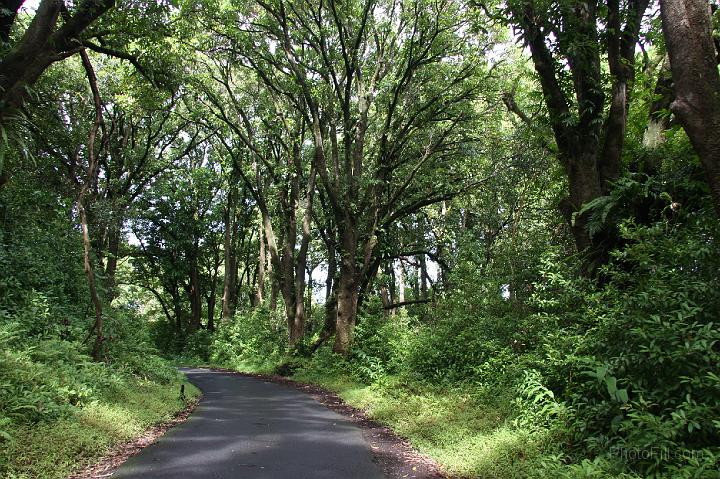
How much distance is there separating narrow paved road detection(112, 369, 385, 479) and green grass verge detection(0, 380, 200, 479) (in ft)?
1.75

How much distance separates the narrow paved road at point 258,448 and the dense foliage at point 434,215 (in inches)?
37.2

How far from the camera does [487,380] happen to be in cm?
889

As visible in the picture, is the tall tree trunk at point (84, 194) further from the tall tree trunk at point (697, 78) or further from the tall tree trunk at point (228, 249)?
the tall tree trunk at point (228, 249)

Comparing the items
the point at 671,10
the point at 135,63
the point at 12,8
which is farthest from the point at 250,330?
the point at 671,10

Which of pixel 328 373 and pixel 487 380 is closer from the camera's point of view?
pixel 487 380

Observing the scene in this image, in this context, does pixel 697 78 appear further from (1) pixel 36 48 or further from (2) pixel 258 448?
(1) pixel 36 48

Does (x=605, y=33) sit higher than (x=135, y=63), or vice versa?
(x=135, y=63)

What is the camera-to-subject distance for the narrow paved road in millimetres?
5930

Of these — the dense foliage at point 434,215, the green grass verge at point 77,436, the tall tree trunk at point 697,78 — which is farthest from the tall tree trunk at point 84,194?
the tall tree trunk at point 697,78

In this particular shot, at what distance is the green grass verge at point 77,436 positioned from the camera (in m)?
5.54

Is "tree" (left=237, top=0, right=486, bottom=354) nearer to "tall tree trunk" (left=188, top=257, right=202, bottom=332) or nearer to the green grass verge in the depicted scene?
the green grass verge

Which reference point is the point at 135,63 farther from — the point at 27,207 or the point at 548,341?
the point at 548,341

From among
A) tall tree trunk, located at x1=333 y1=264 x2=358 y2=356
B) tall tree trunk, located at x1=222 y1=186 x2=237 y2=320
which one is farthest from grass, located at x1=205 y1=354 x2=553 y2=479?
tall tree trunk, located at x1=222 y1=186 x2=237 y2=320

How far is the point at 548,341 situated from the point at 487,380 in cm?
202
